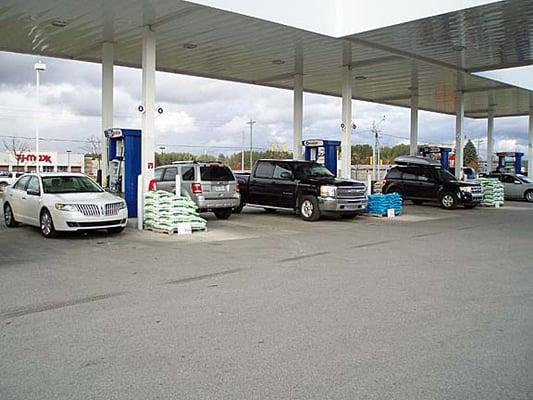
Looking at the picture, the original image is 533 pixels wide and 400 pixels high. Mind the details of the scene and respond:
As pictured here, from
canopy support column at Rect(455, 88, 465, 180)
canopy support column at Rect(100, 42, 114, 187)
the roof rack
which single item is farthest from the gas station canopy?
the roof rack

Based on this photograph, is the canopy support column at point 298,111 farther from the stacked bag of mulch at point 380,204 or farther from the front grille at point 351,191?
the front grille at point 351,191

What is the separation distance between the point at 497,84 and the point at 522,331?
22.7 meters

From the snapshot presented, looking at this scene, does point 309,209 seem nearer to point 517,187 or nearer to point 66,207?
point 66,207

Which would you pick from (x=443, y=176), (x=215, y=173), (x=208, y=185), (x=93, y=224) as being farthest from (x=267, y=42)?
(x=443, y=176)

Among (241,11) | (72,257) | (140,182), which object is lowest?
(72,257)

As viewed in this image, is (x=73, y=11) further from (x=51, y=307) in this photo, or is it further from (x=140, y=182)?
(x=51, y=307)

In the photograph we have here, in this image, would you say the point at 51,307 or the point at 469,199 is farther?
the point at 469,199

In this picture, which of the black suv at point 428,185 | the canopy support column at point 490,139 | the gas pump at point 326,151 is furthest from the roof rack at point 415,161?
the canopy support column at point 490,139

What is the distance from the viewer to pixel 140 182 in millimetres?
15031

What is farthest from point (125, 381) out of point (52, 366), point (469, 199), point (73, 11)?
point (469, 199)

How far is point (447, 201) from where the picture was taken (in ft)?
76.0

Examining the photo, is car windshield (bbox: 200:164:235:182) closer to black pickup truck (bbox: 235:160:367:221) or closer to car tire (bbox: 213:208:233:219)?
car tire (bbox: 213:208:233:219)

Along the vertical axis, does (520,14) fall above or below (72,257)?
above

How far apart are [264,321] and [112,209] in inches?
312
